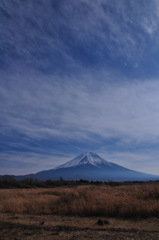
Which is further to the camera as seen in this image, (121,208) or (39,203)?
(39,203)

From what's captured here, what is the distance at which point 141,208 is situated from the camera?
925 centimetres

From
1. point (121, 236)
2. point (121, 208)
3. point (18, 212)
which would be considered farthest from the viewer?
point (18, 212)

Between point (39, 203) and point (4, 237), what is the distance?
6967 mm

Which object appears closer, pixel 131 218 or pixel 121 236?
pixel 121 236

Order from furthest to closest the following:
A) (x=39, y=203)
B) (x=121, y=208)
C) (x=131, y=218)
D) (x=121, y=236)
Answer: (x=39, y=203), (x=121, y=208), (x=131, y=218), (x=121, y=236)

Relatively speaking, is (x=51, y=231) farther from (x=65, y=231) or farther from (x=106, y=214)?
(x=106, y=214)

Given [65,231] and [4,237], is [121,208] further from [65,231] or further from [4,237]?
[4,237]

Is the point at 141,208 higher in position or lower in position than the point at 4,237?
higher

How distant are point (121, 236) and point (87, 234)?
1018 mm

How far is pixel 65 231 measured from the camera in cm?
668

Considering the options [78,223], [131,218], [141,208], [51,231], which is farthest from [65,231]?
[141,208]

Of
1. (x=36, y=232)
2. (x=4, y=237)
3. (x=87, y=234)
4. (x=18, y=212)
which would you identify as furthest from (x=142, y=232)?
(x=18, y=212)

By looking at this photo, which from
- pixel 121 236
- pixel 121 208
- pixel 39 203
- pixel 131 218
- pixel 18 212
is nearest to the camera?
pixel 121 236

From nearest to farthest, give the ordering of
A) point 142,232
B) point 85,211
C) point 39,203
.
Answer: point 142,232, point 85,211, point 39,203
